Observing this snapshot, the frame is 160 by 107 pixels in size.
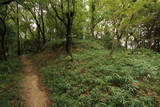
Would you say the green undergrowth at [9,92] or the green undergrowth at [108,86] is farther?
the green undergrowth at [9,92]

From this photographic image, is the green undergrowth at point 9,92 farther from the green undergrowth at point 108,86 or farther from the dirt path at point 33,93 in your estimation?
the green undergrowth at point 108,86

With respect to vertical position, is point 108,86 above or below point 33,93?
above

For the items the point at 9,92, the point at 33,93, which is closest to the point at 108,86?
the point at 33,93

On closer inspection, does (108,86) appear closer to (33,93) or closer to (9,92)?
(33,93)

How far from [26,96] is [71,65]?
4300mm

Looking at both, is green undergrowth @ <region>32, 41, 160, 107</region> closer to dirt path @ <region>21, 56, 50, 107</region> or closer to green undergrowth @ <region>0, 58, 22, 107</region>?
dirt path @ <region>21, 56, 50, 107</region>

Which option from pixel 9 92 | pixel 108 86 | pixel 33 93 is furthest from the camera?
pixel 33 93

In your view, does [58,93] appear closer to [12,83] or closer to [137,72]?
[12,83]

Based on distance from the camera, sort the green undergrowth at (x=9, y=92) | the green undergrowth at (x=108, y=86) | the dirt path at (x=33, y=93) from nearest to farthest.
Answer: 1. the green undergrowth at (x=108, y=86)
2. the green undergrowth at (x=9, y=92)
3. the dirt path at (x=33, y=93)

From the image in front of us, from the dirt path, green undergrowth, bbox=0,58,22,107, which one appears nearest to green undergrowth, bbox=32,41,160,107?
the dirt path

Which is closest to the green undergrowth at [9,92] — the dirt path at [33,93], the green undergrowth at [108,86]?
the dirt path at [33,93]

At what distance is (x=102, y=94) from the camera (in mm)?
5957

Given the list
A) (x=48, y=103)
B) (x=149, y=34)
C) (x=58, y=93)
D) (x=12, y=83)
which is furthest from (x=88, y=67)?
(x=149, y=34)

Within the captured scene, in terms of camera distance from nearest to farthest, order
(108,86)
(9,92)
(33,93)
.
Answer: (108,86) → (9,92) → (33,93)
